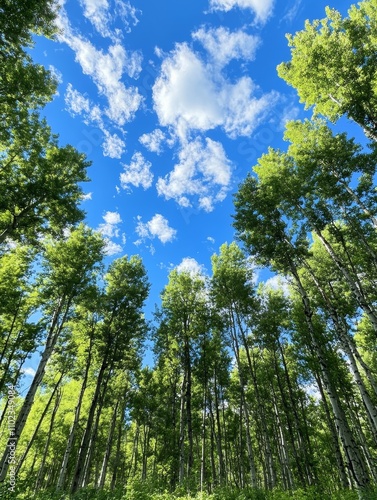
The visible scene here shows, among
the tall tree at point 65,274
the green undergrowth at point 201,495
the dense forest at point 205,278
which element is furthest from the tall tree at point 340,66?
the tall tree at point 65,274

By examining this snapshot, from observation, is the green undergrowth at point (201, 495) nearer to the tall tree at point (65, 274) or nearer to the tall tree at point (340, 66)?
the tall tree at point (65, 274)

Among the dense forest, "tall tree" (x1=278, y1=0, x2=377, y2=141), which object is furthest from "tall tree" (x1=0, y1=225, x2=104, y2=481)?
"tall tree" (x1=278, y1=0, x2=377, y2=141)

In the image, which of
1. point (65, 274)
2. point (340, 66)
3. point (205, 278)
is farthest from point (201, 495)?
point (340, 66)

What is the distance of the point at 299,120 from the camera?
1700 cm

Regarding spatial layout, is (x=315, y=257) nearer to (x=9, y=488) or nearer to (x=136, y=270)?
(x=136, y=270)

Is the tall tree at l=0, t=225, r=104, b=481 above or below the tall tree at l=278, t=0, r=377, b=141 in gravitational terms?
below

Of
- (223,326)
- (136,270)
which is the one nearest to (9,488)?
(136,270)

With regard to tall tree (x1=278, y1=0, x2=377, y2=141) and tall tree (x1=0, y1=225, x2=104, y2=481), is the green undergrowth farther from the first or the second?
tall tree (x1=278, y1=0, x2=377, y2=141)

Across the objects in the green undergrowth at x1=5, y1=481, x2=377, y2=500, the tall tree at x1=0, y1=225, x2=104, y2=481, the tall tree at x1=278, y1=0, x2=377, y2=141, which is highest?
the tall tree at x1=278, y1=0, x2=377, y2=141

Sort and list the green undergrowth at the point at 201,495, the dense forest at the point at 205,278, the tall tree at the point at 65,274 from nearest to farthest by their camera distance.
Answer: the green undergrowth at the point at 201,495 < the dense forest at the point at 205,278 < the tall tree at the point at 65,274

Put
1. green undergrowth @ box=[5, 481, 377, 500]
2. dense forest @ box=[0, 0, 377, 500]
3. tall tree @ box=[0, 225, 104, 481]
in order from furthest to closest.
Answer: tall tree @ box=[0, 225, 104, 481] → dense forest @ box=[0, 0, 377, 500] → green undergrowth @ box=[5, 481, 377, 500]

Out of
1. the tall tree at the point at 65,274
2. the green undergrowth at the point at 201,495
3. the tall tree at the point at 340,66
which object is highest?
the tall tree at the point at 340,66

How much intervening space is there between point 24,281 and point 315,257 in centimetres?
2109

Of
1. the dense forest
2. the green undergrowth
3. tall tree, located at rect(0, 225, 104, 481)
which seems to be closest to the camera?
the green undergrowth
